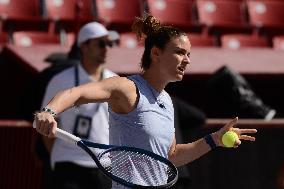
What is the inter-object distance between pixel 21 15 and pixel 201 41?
82.3 inches

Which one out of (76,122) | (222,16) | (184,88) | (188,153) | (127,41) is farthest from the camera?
(222,16)

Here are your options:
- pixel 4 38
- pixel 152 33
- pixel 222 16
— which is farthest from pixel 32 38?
pixel 152 33

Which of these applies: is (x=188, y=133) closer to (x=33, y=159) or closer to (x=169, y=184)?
(x=33, y=159)

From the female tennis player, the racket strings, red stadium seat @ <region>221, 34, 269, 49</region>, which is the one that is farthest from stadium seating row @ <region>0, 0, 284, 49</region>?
the racket strings

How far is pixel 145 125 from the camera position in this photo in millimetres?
3707

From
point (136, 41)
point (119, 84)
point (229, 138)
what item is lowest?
point (136, 41)

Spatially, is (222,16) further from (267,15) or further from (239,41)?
(239,41)

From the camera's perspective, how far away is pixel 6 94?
7.60m

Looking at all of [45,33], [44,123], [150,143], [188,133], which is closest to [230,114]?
[188,133]

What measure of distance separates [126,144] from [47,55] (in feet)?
12.2

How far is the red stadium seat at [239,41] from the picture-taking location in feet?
33.2

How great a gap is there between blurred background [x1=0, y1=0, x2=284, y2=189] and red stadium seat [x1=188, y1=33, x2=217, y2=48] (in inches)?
0.6

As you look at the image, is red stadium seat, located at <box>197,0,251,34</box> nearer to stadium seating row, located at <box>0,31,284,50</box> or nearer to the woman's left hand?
stadium seating row, located at <box>0,31,284,50</box>

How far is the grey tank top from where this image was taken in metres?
3.69
